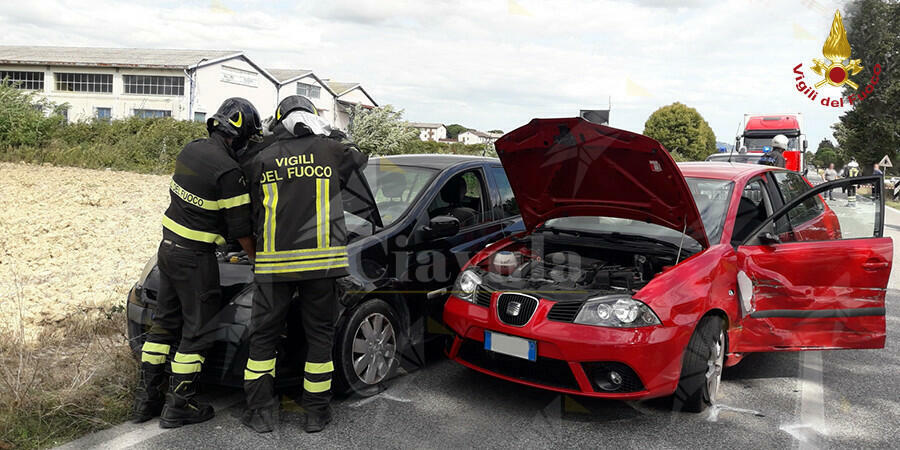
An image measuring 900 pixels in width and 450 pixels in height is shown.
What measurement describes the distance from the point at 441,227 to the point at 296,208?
4.31ft

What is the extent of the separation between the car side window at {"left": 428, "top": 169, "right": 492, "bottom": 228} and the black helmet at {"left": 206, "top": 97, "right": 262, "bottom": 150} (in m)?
1.55

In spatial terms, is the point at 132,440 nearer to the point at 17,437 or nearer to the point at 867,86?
the point at 17,437

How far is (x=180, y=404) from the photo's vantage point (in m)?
3.71

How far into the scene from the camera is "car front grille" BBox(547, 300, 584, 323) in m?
3.85

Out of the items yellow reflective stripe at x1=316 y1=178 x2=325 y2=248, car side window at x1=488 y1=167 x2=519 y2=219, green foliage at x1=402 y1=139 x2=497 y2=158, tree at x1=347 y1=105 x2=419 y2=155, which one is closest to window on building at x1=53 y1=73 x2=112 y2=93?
tree at x1=347 y1=105 x2=419 y2=155

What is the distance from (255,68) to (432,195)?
4379cm

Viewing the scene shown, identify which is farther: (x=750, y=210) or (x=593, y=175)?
(x=750, y=210)

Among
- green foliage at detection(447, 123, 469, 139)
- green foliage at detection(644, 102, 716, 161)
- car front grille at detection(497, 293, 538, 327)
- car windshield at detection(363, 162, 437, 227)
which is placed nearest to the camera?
car front grille at detection(497, 293, 538, 327)

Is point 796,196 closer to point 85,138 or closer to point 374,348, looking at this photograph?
point 374,348

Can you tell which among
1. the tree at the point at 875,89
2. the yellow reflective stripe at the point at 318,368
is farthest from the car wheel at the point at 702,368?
the tree at the point at 875,89

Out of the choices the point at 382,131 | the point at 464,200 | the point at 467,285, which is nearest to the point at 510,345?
the point at 467,285

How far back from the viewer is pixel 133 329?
14.0ft

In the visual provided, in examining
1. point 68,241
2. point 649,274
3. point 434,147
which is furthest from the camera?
point 434,147

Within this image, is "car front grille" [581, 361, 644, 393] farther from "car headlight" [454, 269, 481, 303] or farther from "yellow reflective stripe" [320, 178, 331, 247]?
"yellow reflective stripe" [320, 178, 331, 247]
